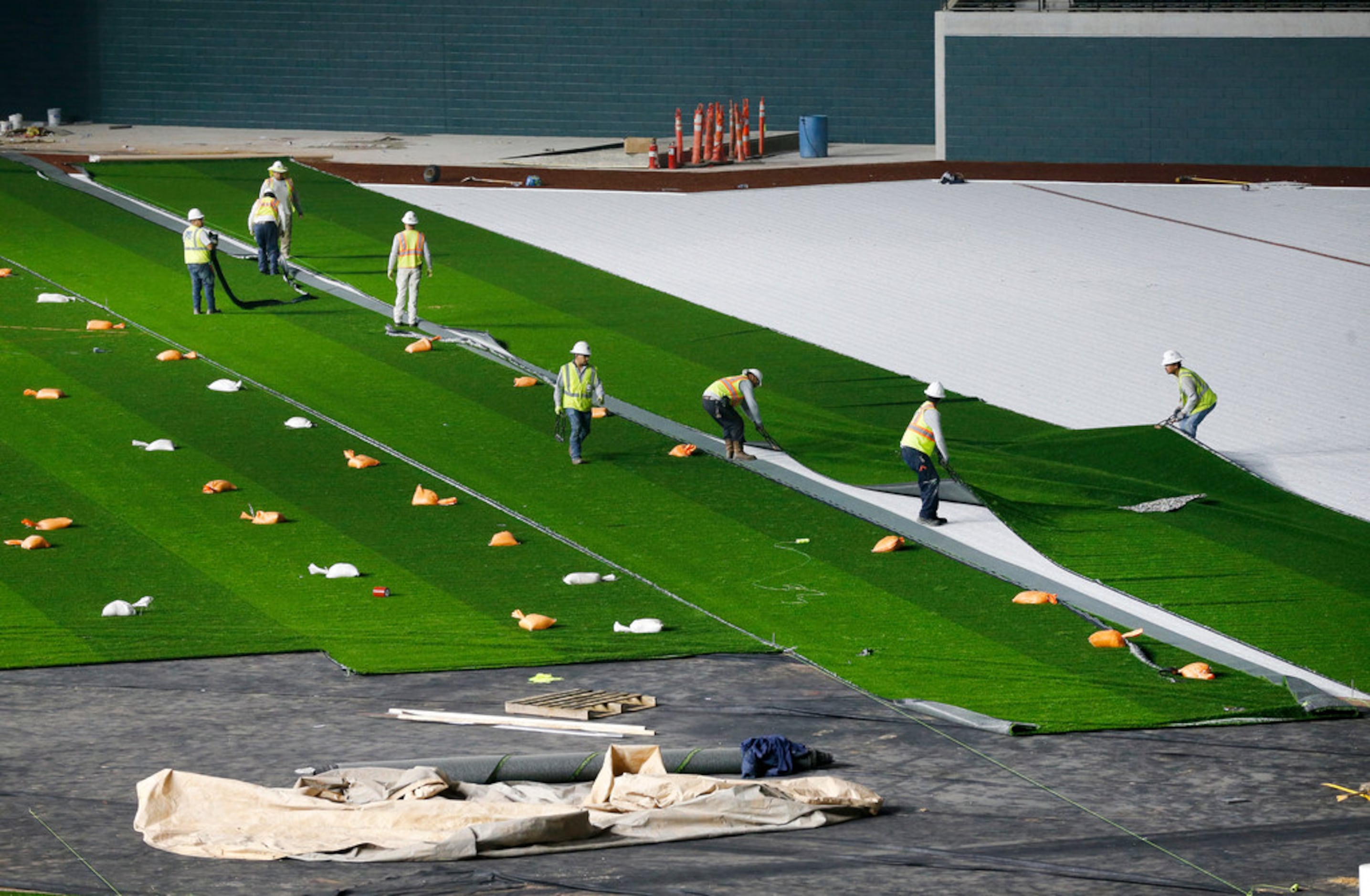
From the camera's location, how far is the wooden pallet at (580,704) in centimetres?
1530

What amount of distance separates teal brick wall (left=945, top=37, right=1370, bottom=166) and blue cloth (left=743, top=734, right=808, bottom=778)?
29.0 m

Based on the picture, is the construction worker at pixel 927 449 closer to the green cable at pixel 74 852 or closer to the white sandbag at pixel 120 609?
the white sandbag at pixel 120 609

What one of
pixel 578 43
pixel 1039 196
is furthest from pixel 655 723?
pixel 578 43

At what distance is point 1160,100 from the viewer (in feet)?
131

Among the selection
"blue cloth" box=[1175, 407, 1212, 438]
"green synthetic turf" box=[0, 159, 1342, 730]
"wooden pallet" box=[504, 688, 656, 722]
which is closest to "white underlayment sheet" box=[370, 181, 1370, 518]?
"blue cloth" box=[1175, 407, 1212, 438]

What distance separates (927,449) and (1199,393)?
13.1ft

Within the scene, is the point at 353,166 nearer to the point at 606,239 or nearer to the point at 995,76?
the point at 606,239

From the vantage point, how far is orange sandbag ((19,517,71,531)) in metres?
20.5

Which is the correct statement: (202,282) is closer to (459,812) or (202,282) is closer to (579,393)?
(579,393)

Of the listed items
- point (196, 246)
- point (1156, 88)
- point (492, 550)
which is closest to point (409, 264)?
point (196, 246)

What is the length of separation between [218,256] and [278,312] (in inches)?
160

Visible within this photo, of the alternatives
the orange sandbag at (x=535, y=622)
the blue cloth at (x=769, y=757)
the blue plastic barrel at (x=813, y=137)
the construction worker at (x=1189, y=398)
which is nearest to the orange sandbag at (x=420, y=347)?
the orange sandbag at (x=535, y=622)

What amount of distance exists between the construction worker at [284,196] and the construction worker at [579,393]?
1020 centimetres

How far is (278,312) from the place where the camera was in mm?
30125
